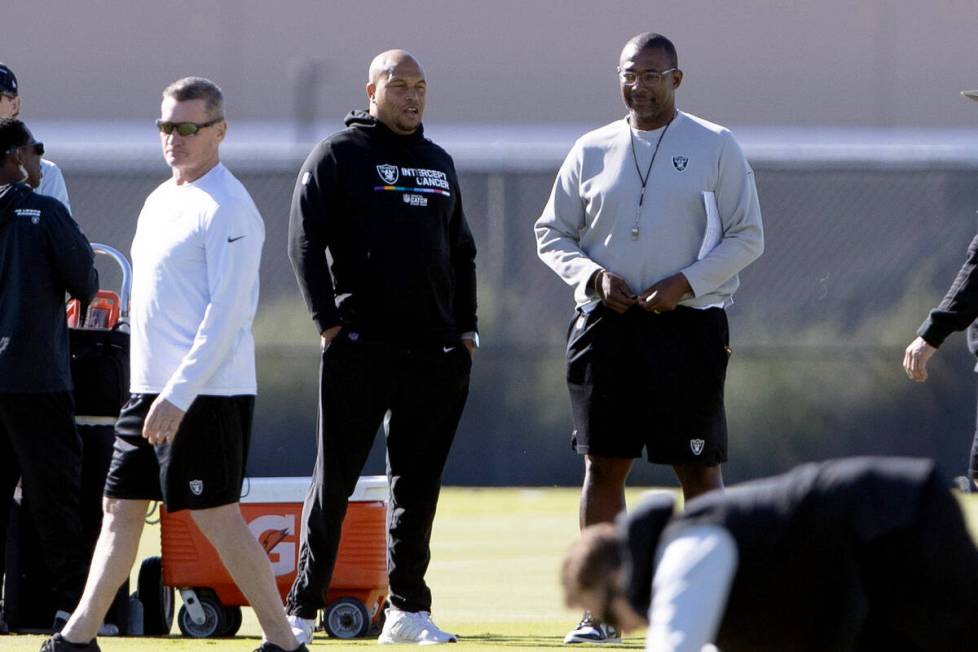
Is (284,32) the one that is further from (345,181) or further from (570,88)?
(345,181)

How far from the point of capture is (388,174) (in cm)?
728

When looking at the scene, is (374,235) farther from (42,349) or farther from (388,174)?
(42,349)

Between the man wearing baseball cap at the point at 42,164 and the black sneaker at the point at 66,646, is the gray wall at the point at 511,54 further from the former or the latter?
the black sneaker at the point at 66,646

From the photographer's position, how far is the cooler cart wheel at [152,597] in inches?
311

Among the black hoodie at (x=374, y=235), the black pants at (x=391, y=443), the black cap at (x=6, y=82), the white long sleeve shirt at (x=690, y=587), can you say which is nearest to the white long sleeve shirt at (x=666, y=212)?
the black hoodie at (x=374, y=235)

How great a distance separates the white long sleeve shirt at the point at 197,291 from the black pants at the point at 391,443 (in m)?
0.97

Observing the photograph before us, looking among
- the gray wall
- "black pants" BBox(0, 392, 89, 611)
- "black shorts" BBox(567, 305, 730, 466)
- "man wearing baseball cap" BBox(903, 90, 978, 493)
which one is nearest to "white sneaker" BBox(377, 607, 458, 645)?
"black shorts" BBox(567, 305, 730, 466)

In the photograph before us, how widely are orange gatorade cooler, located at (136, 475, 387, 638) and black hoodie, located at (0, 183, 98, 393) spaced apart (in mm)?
834

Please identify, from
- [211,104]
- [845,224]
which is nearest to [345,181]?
[211,104]

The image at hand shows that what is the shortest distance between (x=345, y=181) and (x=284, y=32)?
13077 mm

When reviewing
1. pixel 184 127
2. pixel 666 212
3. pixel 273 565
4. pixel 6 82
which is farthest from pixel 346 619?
pixel 6 82

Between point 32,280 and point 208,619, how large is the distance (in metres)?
1.58

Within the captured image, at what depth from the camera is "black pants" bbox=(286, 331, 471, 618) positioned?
714 cm

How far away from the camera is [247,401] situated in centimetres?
625
